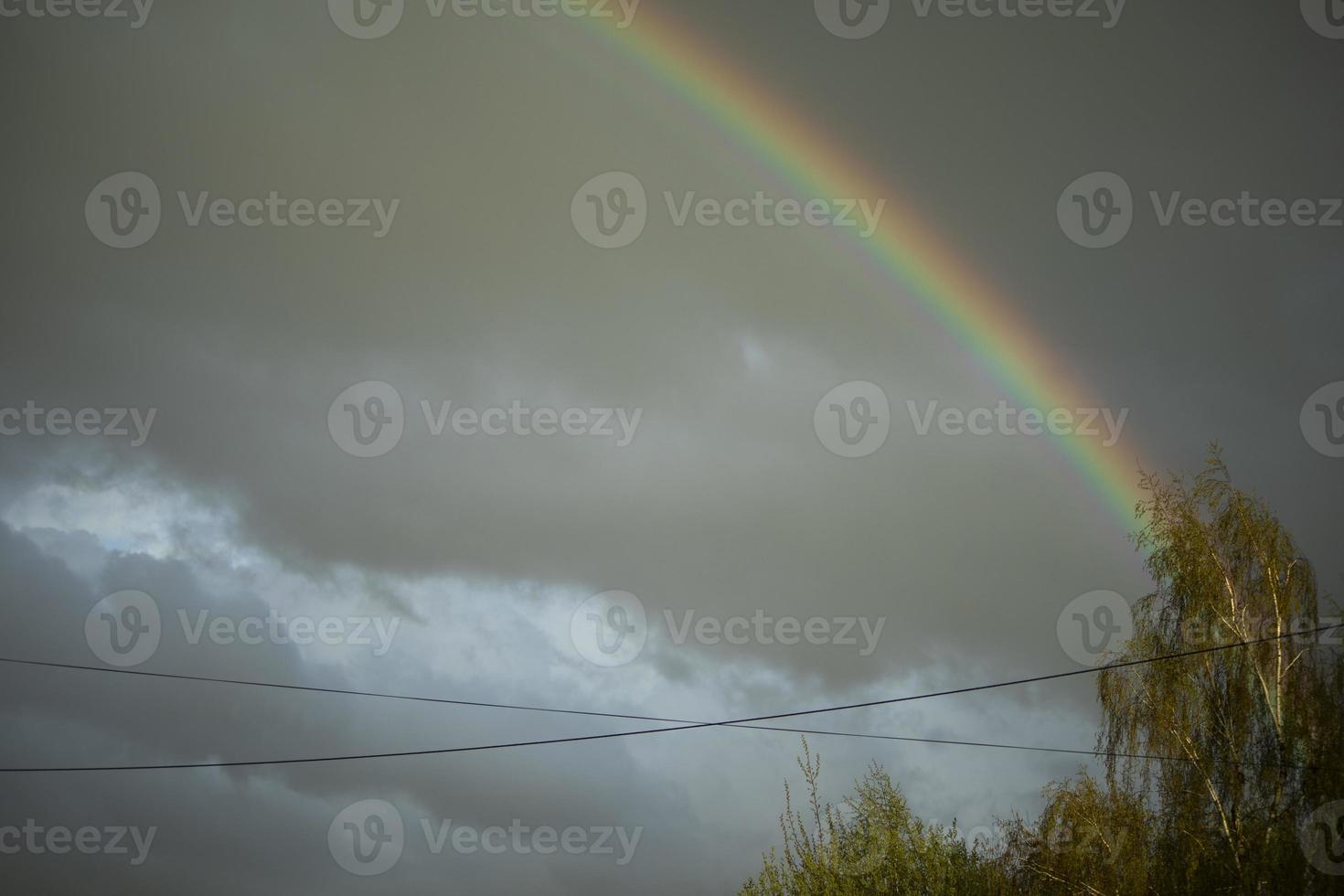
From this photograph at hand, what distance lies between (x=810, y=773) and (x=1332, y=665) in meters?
10.3

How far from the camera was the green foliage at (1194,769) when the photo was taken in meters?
18.6

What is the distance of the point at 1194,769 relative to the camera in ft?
65.1

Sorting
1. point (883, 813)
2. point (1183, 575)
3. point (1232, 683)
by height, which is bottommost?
point (883, 813)

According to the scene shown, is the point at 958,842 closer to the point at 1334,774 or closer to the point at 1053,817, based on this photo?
the point at 1053,817

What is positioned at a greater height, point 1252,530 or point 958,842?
point 1252,530

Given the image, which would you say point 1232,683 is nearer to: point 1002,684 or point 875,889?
point 1002,684

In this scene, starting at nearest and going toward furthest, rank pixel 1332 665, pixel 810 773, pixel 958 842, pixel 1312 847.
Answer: pixel 1312 847, pixel 1332 665, pixel 810 773, pixel 958 842

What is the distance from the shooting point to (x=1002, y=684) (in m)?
20.0

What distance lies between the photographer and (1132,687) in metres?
21.3

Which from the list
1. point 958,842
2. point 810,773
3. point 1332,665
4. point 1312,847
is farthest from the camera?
point 958,842

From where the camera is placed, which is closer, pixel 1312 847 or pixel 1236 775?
pixel 1312 847

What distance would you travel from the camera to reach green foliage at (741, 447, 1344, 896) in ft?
61.0

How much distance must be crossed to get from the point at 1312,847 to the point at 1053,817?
16.9 feet

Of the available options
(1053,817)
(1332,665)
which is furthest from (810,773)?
(1332,665)
